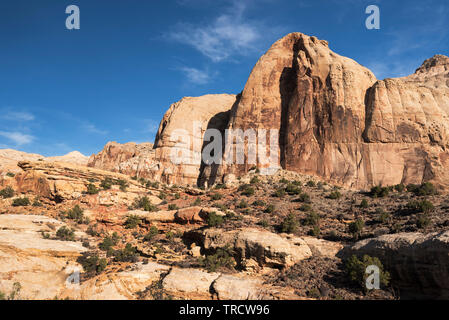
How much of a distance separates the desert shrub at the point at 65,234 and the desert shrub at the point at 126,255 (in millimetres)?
3612

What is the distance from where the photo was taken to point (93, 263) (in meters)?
17.6

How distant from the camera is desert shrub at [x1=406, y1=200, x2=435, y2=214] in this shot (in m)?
20.2

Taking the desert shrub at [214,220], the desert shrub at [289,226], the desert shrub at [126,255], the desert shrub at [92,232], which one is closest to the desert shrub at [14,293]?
the desert shrub at [126,255]

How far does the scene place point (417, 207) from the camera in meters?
20.8

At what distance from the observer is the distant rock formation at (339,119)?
3509 cm

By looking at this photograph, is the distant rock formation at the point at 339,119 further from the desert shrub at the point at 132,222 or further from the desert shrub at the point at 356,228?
the desert shrub at the point at 132,222

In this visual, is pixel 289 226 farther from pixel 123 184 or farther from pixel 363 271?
pixel 123 184

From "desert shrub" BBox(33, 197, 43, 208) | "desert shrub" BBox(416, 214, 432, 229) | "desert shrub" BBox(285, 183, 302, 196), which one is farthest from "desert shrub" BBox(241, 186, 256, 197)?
"desert shrub" BBox(33, 197, 43, 208)

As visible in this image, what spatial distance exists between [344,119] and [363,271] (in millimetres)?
27081

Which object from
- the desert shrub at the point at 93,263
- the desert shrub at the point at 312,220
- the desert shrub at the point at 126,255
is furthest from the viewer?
the desert shrub at the point at 312,220

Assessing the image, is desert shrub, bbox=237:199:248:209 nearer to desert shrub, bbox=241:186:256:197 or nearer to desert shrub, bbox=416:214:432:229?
desert shrub, bbox=241:186:256:197

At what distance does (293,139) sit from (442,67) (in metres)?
54.3

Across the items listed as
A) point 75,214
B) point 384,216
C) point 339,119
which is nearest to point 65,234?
point 75,214
